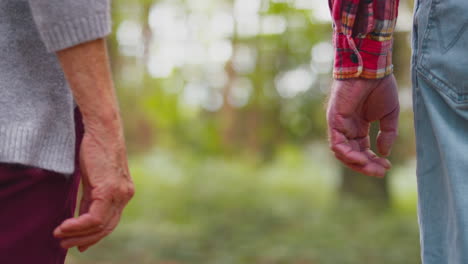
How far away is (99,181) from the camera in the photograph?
1.34m

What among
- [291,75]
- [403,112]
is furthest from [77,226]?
[291,75]

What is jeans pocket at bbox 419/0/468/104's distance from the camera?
1470 mm

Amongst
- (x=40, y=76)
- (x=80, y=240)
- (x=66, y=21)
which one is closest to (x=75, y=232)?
(x=80, y=240)

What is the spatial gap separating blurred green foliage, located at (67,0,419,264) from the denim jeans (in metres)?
4.82

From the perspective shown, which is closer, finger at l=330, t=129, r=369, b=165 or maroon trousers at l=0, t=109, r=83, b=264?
maroon trousers at l=0, t=109, r=83, b=264

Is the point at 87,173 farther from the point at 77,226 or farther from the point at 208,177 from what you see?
the point at 208,177

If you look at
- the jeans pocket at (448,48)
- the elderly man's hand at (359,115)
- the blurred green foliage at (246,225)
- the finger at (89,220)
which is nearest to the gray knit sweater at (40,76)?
the finger at (89,220)

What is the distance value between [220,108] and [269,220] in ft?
26.0

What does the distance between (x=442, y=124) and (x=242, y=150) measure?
13.3 m

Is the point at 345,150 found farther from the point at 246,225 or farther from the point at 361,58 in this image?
the point at 246,225

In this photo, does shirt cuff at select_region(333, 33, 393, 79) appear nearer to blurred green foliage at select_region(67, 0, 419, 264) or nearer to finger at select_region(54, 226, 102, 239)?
finger at select_region(54, 226, 102, 239)

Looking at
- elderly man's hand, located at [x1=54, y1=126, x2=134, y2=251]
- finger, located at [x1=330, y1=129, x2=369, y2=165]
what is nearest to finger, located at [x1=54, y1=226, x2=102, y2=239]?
elderly man's hand, located at [x1=54, y1=126, x2=134, y2=251]

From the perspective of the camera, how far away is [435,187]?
64.3 inches

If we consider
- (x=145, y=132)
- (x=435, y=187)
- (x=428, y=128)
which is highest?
(x=428, y=128)
